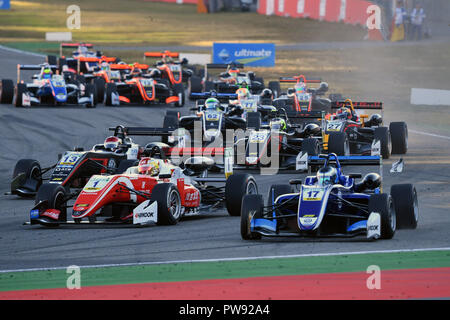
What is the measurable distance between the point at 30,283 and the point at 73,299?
50.8 inches

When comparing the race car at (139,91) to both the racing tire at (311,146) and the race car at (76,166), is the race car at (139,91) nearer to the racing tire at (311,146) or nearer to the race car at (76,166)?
the racing tire at (311,146)

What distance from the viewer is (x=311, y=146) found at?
23.7 meters

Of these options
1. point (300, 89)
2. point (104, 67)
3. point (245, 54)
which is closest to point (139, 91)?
point (104, 67)

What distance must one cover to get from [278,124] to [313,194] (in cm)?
1032

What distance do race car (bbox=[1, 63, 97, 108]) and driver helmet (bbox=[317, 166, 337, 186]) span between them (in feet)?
76.2

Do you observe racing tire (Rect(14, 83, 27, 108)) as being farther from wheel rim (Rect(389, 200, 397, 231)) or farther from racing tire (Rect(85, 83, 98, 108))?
wheel rim (Rect(389, 200, 397, 231))

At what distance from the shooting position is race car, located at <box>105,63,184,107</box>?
3900 cm

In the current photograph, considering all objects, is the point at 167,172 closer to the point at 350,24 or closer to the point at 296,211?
the point at 296,211

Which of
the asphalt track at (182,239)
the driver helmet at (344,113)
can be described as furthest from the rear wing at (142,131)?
the driver helmet at (344,113)

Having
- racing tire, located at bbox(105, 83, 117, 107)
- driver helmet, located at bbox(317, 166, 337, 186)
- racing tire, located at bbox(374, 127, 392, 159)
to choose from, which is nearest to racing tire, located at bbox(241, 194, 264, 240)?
driver helmet, located at bbox(317, 166, 337, 186)

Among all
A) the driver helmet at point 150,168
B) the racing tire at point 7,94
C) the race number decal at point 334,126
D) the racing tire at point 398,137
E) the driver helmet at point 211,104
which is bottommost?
the racing tire at point 7,94

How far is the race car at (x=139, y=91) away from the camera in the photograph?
128ft

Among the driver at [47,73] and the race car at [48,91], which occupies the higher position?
the driver at [47,73]
